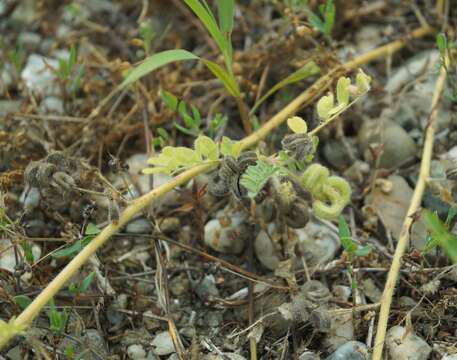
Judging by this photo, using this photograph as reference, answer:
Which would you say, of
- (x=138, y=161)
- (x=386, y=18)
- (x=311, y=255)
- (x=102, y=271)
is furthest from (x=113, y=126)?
(x=386, y=18)

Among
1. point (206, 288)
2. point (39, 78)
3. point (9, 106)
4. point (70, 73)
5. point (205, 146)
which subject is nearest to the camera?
point (205, 146)

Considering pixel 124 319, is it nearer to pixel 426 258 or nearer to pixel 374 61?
pixel 426 258

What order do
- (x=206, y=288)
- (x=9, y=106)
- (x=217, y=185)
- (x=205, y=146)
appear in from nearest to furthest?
(x=205, y=146) < (x=217, y=185) < (x=206, y=288) < (x=9, y=106)

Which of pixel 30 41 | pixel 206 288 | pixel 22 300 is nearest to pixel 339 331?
pixel 206 288

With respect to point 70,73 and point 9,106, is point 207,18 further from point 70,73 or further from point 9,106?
point 9,106

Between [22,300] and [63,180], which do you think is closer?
[22,300]

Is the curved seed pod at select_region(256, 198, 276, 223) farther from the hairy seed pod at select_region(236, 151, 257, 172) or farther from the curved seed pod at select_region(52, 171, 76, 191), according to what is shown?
the curved seed pod at select_region(52, 171, 76, 191)

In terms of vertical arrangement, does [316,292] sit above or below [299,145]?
below
